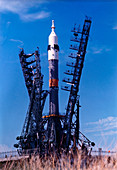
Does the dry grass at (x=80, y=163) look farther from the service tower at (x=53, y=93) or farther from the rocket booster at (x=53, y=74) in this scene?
the rocket booster at (x=53, y=74)

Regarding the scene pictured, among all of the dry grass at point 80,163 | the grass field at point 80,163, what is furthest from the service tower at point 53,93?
the dry grass at point 80,163

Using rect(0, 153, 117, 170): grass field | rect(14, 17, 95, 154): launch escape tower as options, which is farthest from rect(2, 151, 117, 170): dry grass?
rect(14, 17, 95, 154): launch escape tower

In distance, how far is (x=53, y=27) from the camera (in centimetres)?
5584

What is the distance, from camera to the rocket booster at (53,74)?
5128 centimetres

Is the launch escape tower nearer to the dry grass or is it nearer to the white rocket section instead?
the white rocket section

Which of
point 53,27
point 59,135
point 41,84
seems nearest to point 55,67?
point 41,84

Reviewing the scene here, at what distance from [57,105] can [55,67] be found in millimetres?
6951

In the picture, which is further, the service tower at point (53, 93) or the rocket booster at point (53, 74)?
the rocket booster at point (53, 74)

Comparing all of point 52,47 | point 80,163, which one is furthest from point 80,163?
point 52,47

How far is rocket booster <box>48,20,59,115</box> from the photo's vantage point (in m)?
51.3

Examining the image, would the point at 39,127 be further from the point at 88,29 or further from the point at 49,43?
the point at 88,29

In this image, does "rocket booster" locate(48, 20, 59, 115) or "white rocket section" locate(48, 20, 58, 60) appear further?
"white rocket section" locate(48, 20, 58, 60)

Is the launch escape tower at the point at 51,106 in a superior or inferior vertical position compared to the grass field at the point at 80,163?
superior

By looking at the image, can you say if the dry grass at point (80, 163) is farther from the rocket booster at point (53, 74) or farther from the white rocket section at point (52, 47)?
the white rocket section at point (52, 47)
